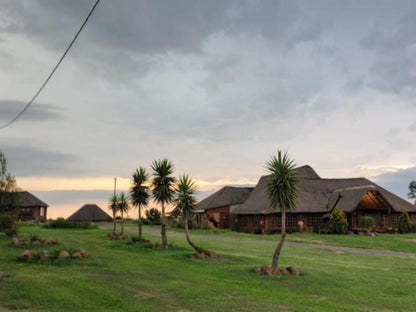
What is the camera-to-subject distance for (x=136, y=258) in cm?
2736

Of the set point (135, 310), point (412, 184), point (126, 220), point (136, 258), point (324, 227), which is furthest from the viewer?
point (412, 184)

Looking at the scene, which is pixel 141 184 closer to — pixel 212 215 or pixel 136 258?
pixel 136 258

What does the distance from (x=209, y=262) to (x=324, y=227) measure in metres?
35.2

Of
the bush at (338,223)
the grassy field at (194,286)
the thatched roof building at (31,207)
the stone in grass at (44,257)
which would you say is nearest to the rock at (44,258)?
the stone in grass at (44,257)

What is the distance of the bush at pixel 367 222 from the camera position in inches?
2213

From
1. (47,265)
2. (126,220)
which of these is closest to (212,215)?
(126,220)

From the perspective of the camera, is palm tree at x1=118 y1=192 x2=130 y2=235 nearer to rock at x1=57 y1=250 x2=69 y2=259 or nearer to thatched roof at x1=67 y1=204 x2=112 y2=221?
rock at x1=57 y1=250 x2=69 y2=259

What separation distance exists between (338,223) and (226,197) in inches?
921

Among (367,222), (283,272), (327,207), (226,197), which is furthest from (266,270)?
(226,197)

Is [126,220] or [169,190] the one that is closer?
[169,190]

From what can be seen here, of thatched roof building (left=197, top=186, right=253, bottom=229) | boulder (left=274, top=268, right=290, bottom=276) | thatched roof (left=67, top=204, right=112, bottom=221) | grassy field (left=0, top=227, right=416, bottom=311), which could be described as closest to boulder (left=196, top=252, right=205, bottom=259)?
grassy field (left=0, top=227, right=416, bottom=311)

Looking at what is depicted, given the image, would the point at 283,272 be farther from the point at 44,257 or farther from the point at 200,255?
the point at 44,257

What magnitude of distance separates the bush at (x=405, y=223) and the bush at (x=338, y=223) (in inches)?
357

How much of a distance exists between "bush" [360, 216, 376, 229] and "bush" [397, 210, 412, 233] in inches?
180
